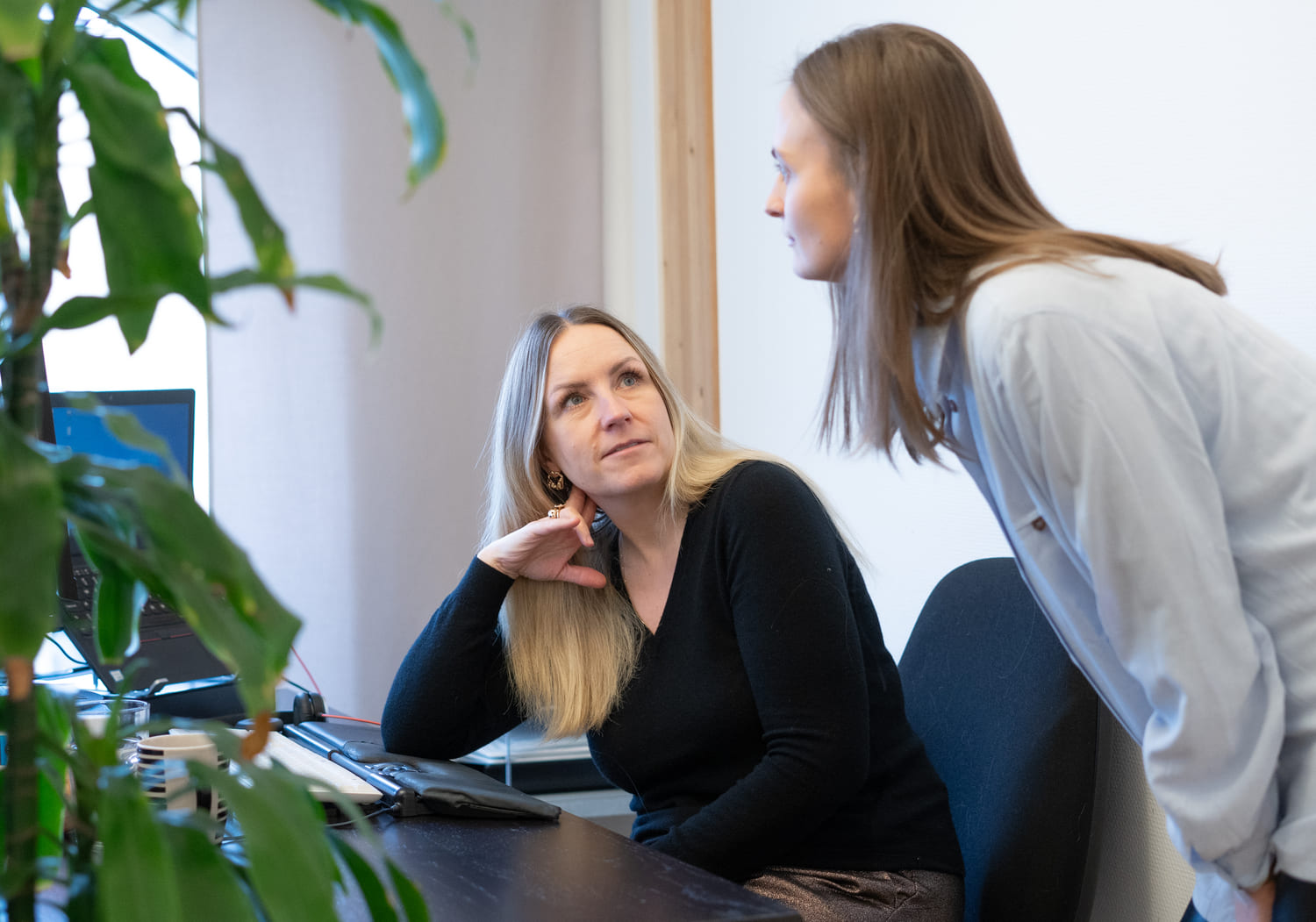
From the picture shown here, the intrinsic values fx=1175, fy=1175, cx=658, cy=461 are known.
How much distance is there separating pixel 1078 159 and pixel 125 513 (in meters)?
1.40

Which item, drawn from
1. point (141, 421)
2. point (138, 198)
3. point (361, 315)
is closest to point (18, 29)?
point (138, 198)

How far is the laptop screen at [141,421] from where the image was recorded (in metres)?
1.84

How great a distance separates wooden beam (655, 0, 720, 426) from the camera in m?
2.82

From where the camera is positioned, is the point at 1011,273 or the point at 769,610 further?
the point at 769,610

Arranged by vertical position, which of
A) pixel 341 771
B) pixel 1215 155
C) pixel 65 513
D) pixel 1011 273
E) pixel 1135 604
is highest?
pixel 1215 155

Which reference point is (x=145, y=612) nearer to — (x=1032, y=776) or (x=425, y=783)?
(x=425, y=783)

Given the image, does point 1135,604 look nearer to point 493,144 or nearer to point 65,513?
point 65,513

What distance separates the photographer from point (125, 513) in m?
0.57

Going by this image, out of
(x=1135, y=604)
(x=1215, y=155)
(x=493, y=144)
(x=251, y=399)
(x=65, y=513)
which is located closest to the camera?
(x=65, y=513)

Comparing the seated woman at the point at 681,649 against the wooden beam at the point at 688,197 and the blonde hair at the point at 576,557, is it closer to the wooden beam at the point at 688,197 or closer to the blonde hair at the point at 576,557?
the blonde hair at the point at 576,557

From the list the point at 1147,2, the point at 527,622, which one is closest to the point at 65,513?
the point at 527,622

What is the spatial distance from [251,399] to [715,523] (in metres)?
1.68

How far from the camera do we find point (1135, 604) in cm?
92

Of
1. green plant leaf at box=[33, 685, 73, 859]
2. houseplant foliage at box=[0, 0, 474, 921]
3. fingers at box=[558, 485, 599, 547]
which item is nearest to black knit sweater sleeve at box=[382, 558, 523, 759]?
fingers at box=[558, 485, 599, 547]
